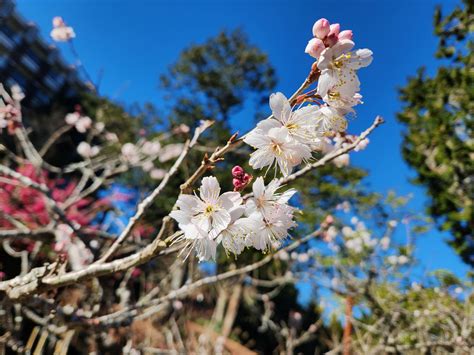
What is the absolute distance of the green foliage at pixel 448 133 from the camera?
178 inches

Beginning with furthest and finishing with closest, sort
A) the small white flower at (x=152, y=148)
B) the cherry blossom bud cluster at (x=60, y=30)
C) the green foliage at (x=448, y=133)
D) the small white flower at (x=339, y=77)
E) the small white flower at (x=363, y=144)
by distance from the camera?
the small white flower at (x=152, y=148)
the green foliage at (x=448, y=133)
the cherry blossom bud cluster at (x=60, y=30)
the small white flower at (x=363, y=144)
the small white flower at (x=339, y=77)

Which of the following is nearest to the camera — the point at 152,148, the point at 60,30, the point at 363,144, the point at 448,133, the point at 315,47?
the point at 315,47

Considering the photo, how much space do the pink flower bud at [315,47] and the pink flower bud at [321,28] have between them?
0.05 ft

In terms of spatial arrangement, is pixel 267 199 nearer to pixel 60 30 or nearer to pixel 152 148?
pixel 60 30

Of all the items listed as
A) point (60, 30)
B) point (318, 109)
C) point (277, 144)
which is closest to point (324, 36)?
point (318, 109)

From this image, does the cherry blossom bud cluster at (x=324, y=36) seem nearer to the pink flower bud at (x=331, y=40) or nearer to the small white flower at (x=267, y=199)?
the pink flower bud at (x=331, y=40)

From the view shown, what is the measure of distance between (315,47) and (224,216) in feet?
1.48

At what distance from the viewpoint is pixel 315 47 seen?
0.73m

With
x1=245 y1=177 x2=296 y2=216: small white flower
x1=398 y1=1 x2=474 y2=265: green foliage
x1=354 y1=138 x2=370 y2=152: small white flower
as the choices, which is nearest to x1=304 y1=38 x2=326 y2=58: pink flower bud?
x1=245 y1=177 x2=296 y2=216: small white flower

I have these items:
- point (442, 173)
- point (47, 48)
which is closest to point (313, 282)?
point (442, 173)

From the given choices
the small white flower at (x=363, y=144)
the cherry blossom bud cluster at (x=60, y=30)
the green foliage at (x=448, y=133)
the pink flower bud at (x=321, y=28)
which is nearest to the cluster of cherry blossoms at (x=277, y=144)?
the pink flower bud at (x=321, y=28)

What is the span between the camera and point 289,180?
3.51ft

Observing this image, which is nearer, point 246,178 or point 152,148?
point 246,178

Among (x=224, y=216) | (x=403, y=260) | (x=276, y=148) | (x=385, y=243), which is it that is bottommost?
(x=224, y=216)
